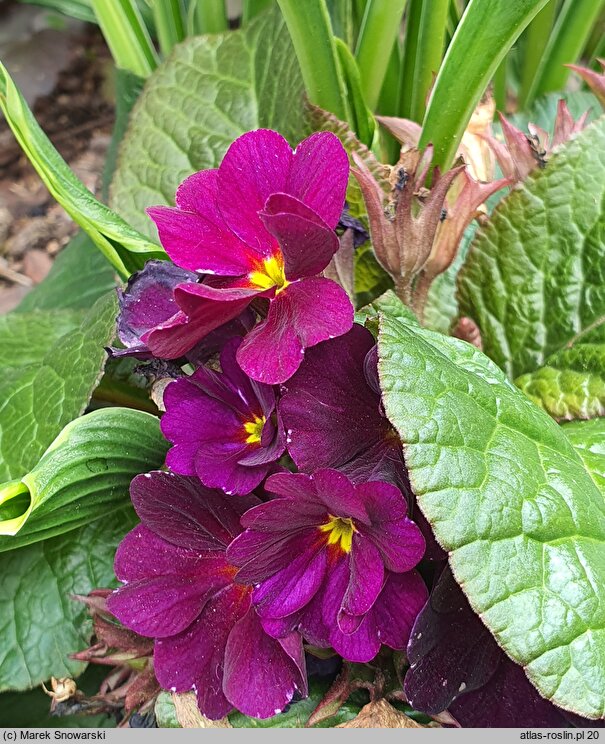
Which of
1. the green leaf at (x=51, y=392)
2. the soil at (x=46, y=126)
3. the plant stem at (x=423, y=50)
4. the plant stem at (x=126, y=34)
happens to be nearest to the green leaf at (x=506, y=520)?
the green leaf at (x=51, y=392)

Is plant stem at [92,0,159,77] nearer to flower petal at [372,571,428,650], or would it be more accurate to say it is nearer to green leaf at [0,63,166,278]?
green leaf at [0,63,166,278]

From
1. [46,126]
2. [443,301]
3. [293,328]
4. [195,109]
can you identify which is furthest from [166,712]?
[46,126]

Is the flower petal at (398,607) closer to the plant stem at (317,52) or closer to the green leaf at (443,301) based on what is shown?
the green leaf at (443,301)

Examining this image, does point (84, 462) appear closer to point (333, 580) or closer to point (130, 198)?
point (333, 580)

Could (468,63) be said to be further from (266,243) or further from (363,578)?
(363,578)

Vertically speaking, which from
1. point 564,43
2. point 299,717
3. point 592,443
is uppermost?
point 564,43

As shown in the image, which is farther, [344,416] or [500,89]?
[500,89]

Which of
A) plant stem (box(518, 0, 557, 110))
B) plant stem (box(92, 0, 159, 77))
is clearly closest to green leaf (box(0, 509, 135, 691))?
plant stem (box(92, 0, 159, 77))
